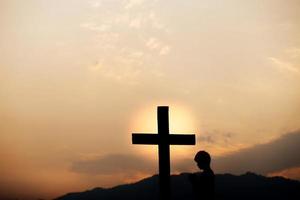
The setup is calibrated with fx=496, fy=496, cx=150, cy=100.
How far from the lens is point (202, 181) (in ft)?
34.8

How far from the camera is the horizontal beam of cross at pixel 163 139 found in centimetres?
1305

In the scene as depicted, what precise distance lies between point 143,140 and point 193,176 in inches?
115

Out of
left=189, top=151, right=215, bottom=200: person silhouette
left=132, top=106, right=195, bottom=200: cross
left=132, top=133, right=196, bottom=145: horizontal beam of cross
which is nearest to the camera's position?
left=189, top=151, right=215, bottom=200: person silhouette

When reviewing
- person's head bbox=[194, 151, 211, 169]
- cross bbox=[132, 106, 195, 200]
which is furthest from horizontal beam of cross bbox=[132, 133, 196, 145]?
person's head bbox=[194, 151, 211, 169]

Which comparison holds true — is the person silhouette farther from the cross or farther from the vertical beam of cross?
the cross

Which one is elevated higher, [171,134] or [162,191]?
[171,134]

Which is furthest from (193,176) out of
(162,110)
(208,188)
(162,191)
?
(162,110)

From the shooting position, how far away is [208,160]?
35.0 feet

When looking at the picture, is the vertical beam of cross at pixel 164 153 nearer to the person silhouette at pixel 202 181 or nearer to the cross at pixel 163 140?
the cross at pixel 163 140

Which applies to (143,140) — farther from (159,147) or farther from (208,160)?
(208,160)

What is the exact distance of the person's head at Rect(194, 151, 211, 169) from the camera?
34.8 ft

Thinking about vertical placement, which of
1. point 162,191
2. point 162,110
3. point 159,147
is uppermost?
point 162,110

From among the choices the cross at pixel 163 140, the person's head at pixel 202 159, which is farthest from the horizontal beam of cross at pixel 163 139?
the person's head at pixel 202 159

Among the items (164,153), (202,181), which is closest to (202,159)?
(202,181)
